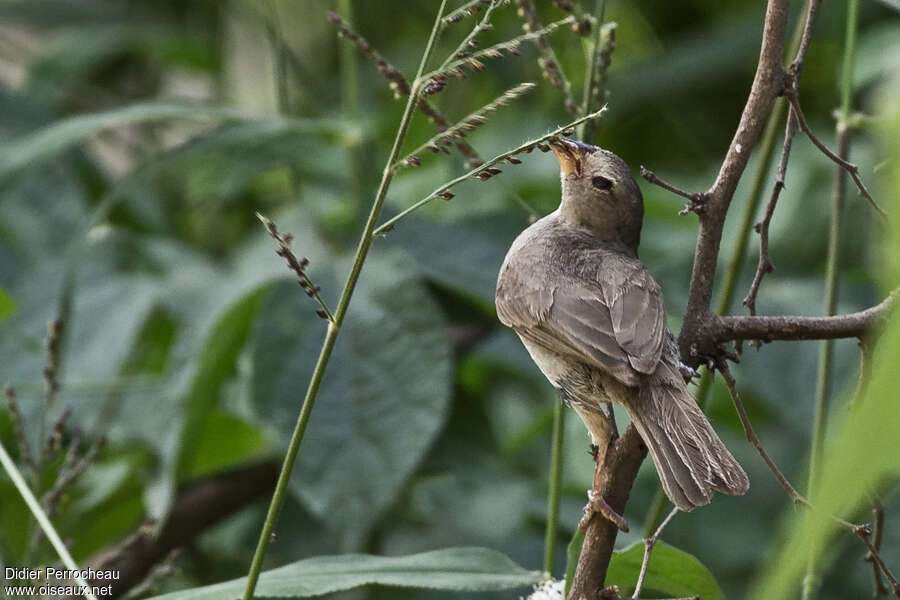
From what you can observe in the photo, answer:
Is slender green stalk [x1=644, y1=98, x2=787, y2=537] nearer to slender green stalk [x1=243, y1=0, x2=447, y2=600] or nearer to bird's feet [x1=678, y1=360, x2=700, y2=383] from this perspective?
bird's feet [x1=678, y1=360, x2=700, y2=383]

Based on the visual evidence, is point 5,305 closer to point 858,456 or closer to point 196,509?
point 196,509

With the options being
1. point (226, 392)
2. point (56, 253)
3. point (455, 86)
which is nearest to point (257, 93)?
point (455, 86)

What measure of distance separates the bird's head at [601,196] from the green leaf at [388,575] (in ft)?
1.97

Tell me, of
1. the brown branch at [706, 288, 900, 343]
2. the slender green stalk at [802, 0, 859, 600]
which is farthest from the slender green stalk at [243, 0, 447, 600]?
the slender green stalk at [802, 0, 859, 600]

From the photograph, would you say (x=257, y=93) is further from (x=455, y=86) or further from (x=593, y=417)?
(x=593, y=417)

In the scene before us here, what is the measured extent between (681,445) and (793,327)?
198mm

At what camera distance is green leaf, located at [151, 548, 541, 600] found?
1179 mm

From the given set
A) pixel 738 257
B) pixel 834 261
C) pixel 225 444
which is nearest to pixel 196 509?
pixel 225 444

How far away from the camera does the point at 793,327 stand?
1.00 meters

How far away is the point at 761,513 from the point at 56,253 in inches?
78.7

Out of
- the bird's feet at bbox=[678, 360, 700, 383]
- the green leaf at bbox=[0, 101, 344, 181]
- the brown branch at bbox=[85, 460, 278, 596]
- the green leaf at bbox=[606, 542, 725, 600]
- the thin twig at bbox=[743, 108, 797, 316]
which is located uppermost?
the green leaf at bbox=[0, 101, 344, 181]

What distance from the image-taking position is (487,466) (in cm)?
224

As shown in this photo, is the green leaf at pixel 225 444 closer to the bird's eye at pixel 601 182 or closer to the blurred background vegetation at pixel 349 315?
the blurred background vegetation at pixel 349 315

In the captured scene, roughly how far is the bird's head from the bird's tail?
48 centimetres
